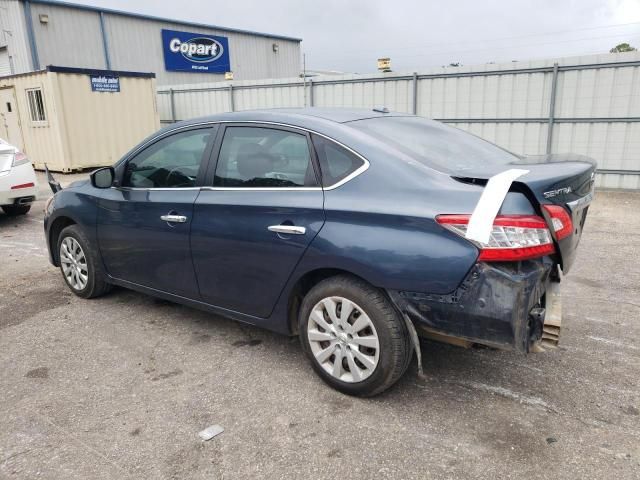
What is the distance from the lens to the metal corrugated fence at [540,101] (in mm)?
9773

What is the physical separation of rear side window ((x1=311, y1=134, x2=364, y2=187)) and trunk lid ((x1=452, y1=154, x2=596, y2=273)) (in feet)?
1.85

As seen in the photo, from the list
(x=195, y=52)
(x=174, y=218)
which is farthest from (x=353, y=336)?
(x=195, y=52)

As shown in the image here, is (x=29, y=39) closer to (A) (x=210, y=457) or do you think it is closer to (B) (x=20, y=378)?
(B) (x=20, y=378)

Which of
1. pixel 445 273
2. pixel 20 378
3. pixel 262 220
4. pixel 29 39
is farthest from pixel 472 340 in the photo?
pixel 29 39

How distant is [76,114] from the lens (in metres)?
13.1

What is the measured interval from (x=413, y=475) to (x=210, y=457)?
3.18 feet

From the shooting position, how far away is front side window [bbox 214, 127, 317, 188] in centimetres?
313

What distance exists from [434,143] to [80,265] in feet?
10.4

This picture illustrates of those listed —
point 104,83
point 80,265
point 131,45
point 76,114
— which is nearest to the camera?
point 80,265

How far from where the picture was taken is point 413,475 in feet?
7.79

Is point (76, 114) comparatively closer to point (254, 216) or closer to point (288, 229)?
point (254, 216)

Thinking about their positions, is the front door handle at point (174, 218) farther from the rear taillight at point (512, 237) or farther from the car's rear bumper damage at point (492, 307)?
the rear taillight at point (512, 237)

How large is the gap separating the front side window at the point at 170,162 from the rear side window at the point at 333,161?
95 cm

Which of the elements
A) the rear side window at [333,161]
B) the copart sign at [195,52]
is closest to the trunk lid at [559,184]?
the rear side window at [333,161]
